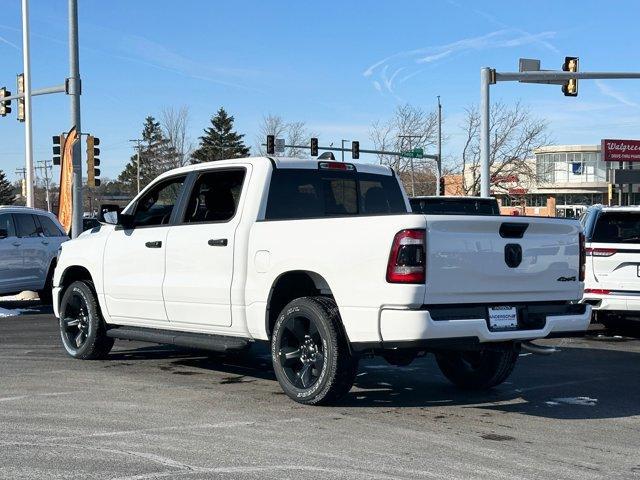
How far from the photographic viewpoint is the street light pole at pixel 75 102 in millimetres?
20078

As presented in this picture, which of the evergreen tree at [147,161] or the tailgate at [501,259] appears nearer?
the tailgate at [501,259]

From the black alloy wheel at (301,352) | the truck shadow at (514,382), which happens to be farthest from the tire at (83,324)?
the black alloy wheel at (301,352)

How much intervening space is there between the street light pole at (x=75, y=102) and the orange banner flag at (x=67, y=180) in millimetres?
144

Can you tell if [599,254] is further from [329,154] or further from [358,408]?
[358,408]

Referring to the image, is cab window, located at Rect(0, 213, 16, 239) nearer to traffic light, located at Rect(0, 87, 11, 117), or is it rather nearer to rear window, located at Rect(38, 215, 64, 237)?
rear window, located at Rect(38, 215, 64, 237)

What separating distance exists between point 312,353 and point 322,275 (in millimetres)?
679

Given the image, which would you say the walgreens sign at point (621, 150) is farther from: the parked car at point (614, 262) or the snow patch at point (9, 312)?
the snow patch at point (9, 312)

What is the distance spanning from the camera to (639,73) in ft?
77.3

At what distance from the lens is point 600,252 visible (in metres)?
11.5

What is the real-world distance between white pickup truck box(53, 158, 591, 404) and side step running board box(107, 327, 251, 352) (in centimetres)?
2

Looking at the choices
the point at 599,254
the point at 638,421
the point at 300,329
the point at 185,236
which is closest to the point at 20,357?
the point at 185,236

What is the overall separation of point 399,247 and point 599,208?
634 cm

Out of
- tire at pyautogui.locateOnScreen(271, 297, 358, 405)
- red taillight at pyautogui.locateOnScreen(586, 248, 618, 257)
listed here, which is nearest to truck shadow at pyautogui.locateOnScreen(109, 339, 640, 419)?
tire at pyautogui.locateOnScreen(271, 297, 358, 405)

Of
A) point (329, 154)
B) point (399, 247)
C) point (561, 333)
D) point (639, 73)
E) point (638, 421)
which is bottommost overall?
point (638, 421)
